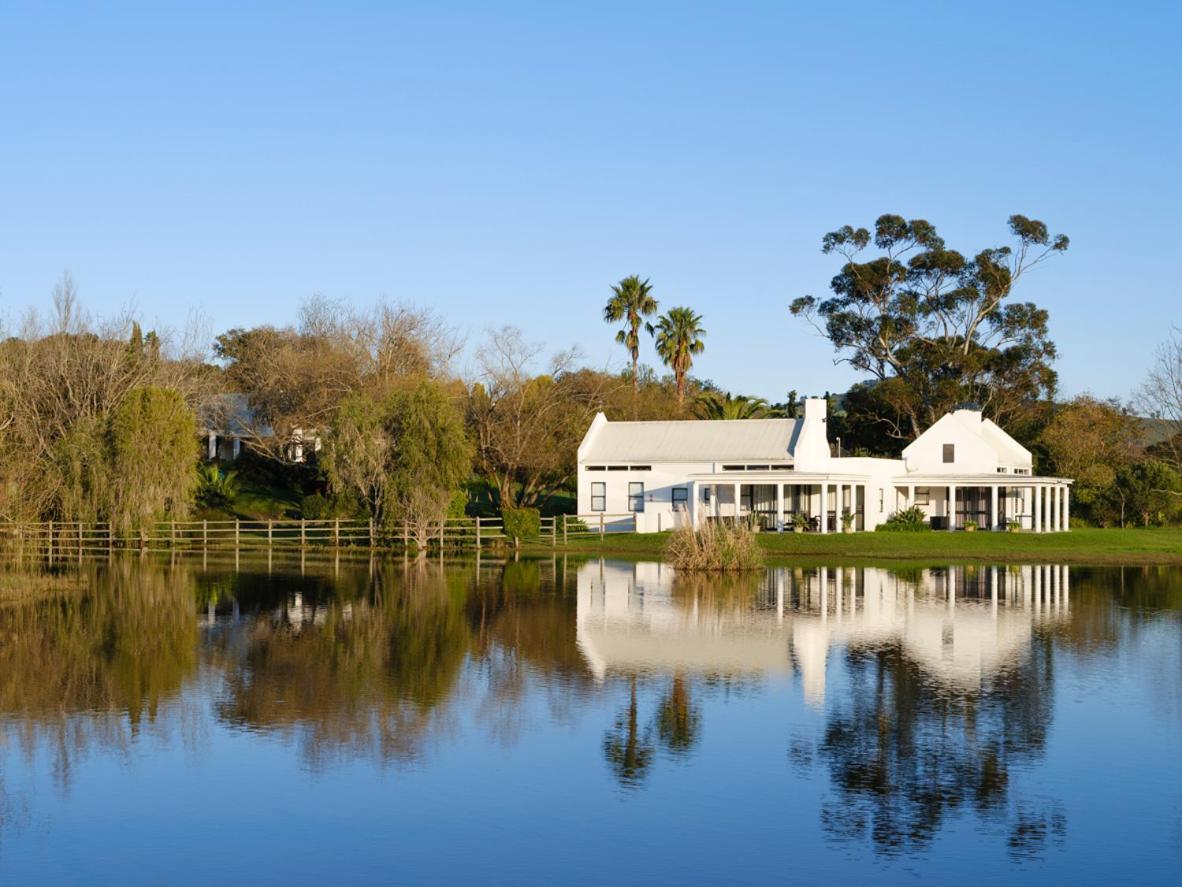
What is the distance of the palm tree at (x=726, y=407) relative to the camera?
229 ft

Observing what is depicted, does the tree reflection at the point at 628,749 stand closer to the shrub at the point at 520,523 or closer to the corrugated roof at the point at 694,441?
the shrub at the point at 520,523

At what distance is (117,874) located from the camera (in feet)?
35.9

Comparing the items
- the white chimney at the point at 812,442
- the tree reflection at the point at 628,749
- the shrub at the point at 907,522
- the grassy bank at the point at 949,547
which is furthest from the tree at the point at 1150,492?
the tree reflection at the point at 628,749

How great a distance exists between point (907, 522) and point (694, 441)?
387 inches

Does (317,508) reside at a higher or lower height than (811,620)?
higher

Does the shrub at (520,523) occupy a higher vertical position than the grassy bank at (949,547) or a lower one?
higher

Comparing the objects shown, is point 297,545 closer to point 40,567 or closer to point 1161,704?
point 40,567

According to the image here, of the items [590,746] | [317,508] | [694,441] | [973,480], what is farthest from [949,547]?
[590,746]

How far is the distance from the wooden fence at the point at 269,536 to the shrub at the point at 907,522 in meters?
12.1

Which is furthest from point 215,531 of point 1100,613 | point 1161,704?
point 1161,704

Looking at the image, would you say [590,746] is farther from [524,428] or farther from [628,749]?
[524,428]

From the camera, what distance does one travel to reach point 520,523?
51062 millimetres

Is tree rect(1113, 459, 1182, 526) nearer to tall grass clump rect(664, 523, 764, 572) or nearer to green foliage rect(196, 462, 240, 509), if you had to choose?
tall grass clump rect(664, 523, 764, 572)

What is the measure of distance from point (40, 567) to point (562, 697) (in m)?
29.6
